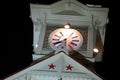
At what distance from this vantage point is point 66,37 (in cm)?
3186

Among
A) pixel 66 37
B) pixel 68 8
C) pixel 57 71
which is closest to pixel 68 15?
pixel 68 8

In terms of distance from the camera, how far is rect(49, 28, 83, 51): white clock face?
31.4 m

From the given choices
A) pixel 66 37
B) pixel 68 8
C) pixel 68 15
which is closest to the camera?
pixel 66 37

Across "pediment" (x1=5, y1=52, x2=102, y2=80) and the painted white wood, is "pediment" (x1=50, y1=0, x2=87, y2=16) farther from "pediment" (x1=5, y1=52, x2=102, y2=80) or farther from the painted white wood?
"pediment" (x1=5, y1=52, x2=102, y2=80)

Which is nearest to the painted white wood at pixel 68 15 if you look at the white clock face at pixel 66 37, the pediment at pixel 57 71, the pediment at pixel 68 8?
the pediment at pixel 68 8

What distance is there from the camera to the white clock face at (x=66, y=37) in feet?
103

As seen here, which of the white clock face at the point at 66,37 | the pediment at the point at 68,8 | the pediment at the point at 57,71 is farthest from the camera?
the pediment at the point at 68,8

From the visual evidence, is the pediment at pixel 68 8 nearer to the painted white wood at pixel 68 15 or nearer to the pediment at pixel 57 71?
the painted white wood at pixel 68 15

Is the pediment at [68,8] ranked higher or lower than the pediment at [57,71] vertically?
higher

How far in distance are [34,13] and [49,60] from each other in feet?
23.6

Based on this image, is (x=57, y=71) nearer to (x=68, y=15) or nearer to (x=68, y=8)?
(x=68, y=15)

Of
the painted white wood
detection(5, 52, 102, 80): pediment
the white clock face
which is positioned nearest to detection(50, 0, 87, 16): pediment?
the painted white wood

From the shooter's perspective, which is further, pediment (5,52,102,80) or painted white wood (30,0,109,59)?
→ painted white wood (30,0,109,59)

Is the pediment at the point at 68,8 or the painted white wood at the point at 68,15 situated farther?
the pediment at the point at 68,8
